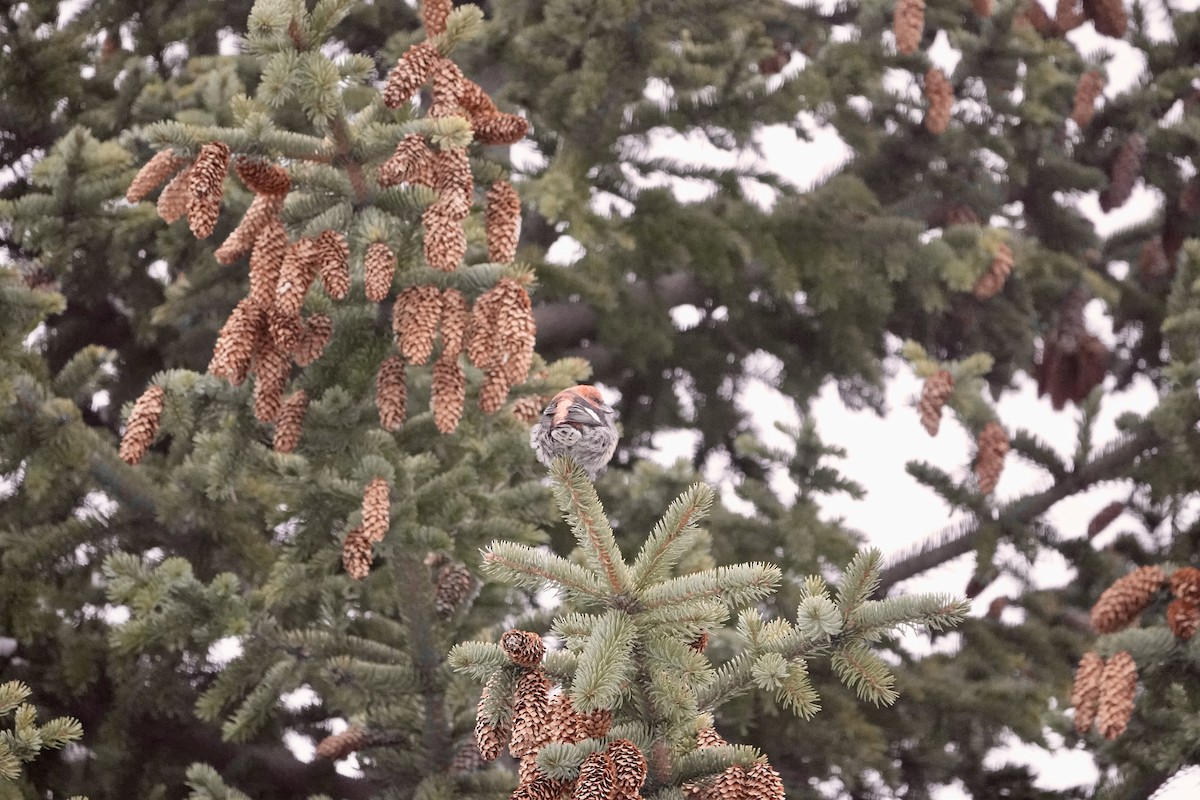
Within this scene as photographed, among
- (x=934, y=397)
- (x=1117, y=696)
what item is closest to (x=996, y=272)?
(x=934, y=397)

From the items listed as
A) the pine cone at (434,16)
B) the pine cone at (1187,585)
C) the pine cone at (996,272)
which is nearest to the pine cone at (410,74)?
the pine cone at (434,16)

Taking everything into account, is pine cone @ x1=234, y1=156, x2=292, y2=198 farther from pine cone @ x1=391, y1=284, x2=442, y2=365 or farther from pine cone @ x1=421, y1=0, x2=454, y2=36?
pine cone @ x1=421, y1=0, x2=454, y2=36

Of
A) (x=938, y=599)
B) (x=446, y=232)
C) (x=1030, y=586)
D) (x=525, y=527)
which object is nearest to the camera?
(x=938, y=599)

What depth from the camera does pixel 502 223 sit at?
11.9 ft

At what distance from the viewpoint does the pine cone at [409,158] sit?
334 cm

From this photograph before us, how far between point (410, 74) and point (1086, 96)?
4515mm

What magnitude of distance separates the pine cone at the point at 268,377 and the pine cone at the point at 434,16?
907 millimetres

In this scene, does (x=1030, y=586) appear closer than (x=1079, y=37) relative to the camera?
Yes

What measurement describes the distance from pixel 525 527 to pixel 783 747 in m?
1.92

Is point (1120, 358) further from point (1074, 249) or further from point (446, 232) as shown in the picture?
point (446, 232)

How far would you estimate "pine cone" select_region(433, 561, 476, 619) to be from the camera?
421cm

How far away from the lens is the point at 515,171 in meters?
5.62

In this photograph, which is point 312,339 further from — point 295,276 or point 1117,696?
point 1117,696

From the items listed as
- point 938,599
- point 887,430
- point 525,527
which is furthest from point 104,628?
point 887,430
